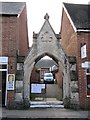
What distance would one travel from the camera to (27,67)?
63.6 feet

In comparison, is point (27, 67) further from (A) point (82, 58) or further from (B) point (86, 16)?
(B) point (86, 16)

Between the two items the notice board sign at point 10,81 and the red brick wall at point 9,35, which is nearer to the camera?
the notice board sign at point 10,81

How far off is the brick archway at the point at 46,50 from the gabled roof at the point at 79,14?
2.02 m

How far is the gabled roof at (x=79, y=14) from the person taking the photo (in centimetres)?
1986

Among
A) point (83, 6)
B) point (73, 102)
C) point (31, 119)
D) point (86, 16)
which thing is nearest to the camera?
point (31, 119)

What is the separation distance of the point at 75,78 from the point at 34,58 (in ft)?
10.9

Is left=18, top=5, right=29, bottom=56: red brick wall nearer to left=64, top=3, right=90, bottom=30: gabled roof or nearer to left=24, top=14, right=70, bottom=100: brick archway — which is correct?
left=24, top=14, right=70, bottom=100: brick archway

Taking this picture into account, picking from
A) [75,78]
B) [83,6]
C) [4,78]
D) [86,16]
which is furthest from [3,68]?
[83,6]

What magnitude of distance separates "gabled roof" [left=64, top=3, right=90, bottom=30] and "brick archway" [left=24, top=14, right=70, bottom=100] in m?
2.02

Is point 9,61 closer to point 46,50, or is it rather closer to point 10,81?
point 10,81

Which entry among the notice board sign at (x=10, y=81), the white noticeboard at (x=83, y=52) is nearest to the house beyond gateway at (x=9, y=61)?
the notice board sign at (x=10, y=81)

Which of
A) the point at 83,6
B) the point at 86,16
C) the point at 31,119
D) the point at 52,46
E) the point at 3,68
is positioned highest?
the point at 83,6

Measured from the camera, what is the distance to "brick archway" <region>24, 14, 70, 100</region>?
63.6 feet

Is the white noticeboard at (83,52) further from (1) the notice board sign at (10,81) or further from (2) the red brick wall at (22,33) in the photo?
(2) the red brick wall at (22,33)
